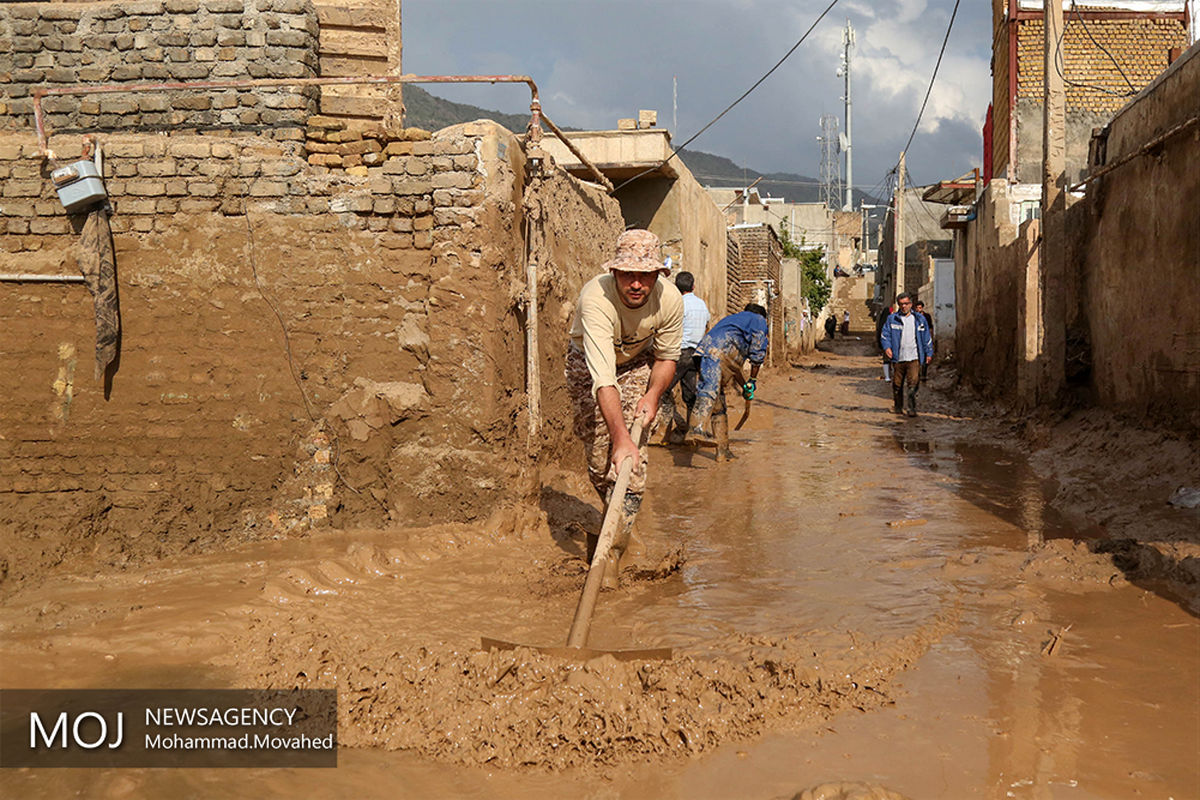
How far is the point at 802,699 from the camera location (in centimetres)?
295

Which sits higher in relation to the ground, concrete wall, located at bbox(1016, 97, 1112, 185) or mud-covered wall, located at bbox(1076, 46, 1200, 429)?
concrete wall, located at bbox(1016, 97, 1112, 185)

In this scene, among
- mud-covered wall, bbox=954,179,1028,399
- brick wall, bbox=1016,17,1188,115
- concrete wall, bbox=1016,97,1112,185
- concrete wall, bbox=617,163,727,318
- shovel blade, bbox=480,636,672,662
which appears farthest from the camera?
concrete wall, bbox=1016,97,1112,185

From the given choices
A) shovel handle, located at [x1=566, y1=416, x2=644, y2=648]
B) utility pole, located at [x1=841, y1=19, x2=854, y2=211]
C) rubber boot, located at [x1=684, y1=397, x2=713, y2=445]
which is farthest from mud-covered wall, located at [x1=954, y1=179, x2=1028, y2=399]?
utility pole, located at [x1=841, y1=19, x2=854, y2=211]

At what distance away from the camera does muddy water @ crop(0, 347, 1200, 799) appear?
254 centimetres

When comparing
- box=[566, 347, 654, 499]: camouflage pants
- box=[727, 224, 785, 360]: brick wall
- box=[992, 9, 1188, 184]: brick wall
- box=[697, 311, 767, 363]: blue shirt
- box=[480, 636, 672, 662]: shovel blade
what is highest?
box=[992, 9, 1188, 184]: brick wall

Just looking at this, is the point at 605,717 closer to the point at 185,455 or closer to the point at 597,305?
the point at 597,305

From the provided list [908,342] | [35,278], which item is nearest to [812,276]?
[908,342]

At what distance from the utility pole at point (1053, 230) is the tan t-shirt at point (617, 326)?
566 cm

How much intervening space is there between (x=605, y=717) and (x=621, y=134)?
471 inches

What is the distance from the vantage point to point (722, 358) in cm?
850

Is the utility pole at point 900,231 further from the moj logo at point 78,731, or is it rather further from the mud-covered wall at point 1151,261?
the moj logo at point 78,731

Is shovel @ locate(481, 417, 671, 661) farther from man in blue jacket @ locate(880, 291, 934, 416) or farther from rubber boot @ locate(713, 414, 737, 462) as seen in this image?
man in blue jacket @ locate(880, 291, 934, 416)

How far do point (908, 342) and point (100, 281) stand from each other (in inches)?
347

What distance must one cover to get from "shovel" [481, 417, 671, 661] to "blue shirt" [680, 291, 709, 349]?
5027 millimetres
